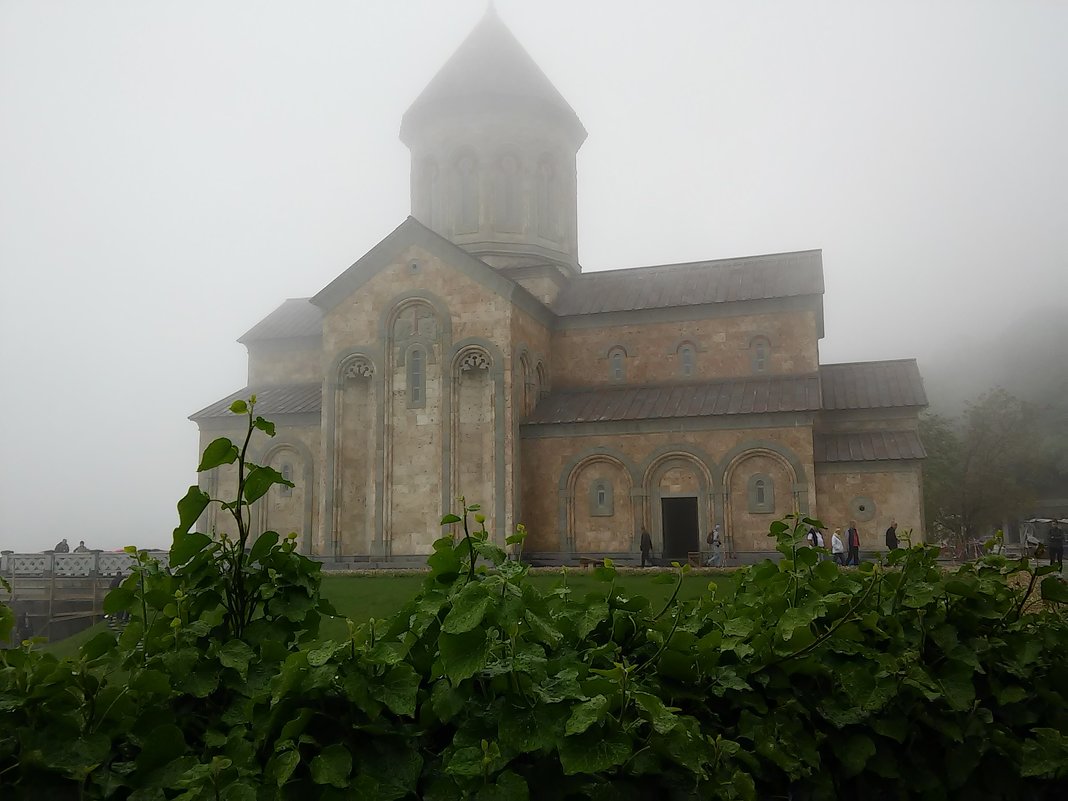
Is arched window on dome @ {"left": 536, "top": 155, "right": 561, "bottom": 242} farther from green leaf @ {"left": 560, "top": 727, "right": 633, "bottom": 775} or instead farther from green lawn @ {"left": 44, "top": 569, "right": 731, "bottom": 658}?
green leaf @ {"left": 560, "top": 727, "right": 633, "bottom": 775}

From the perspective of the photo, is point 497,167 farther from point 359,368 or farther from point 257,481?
point 257,481

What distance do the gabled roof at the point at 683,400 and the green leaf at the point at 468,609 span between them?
71.5ft

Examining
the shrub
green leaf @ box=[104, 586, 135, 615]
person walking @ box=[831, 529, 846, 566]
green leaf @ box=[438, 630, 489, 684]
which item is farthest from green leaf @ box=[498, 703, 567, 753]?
person walking @ box=[831, 529, 846, 566]

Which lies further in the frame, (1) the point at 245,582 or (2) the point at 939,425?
(2) the point at 939,425

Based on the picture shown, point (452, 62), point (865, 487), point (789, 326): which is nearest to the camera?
point (865, 487)

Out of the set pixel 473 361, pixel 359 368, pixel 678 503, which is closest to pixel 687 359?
pixel 678 503

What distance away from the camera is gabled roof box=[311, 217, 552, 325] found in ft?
80.2

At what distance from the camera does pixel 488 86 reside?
29.9 meters

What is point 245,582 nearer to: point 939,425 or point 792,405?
point 792,405

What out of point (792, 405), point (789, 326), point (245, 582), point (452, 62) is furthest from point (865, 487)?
point (245, 582)

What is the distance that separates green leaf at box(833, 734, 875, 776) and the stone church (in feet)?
66.4

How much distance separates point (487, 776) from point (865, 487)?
22.7m

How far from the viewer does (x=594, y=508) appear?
24328mm

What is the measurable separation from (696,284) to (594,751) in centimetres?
2693
